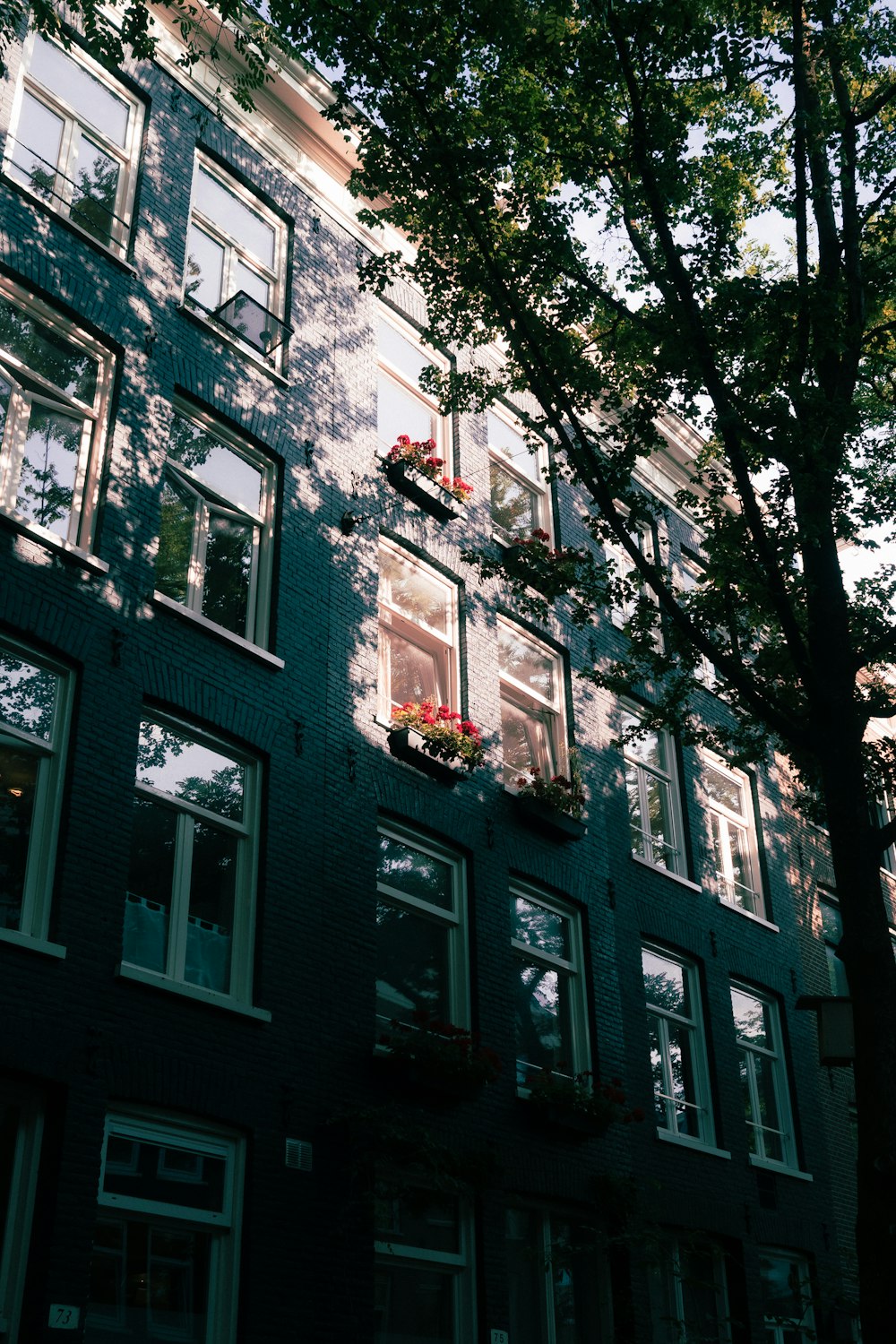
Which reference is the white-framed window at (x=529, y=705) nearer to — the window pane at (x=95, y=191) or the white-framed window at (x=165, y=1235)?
the window pane at (x=95, y=191)

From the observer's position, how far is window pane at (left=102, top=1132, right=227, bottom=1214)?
1005 centimetres

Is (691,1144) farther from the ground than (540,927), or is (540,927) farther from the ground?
(540,927)

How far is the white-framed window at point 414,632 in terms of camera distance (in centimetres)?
1550

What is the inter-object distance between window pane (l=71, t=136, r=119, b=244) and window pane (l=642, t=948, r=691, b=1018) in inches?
432

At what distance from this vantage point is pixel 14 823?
34.2 ft

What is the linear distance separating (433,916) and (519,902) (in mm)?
1781

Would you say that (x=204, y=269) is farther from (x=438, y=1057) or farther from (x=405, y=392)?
(x=438, y=1057)

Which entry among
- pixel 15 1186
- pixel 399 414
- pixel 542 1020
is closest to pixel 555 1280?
pixel 542 1020

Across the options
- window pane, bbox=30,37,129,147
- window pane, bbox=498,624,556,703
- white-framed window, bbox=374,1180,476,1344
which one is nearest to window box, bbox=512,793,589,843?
window pane, bbox=498,624,556,703

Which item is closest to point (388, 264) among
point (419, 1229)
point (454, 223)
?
point (454, 223)

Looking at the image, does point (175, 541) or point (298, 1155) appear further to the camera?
point (175, 541)

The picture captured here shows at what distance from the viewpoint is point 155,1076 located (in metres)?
10.4

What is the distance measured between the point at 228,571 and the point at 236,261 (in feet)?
13.5

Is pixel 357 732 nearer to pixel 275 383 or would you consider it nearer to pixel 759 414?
pixel 275 383
